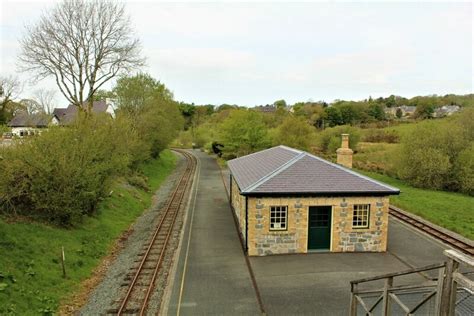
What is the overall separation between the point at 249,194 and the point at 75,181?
7.74 metres

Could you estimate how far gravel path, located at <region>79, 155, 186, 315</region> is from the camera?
10.9 meters

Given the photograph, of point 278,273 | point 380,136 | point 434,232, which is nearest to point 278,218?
point 278,273

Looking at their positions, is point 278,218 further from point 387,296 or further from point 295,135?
point 295,135

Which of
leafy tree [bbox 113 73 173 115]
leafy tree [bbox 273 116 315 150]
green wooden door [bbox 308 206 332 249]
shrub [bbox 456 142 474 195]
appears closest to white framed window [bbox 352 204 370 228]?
green wooden door [bbox 308 206 332 249]

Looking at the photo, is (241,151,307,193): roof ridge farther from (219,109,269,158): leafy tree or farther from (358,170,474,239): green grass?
(219,109,269,158): leafy tree

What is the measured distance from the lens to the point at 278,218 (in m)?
15.1

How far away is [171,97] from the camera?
55.4 meters

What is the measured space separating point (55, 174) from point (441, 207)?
2487cm

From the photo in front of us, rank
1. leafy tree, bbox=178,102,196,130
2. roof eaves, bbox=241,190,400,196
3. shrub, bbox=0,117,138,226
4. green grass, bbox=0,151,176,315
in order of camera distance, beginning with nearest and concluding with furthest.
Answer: green grass, bbox=0,151,176,315
shrub, bbox=0,117,138,226
roof eaves, bbox=241,190,400,196
leafy tree, bbox=178,102,196,130

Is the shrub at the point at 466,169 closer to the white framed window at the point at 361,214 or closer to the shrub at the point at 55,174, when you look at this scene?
the white framed window at the point at 361,214

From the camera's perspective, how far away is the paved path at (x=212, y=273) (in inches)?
425

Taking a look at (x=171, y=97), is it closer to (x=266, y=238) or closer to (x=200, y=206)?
(x=200, y=206)

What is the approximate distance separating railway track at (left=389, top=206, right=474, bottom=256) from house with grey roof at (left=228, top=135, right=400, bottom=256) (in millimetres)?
3611

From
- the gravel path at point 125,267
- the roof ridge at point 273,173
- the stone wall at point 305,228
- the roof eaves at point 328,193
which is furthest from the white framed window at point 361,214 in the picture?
the gravel path at point 125,267
